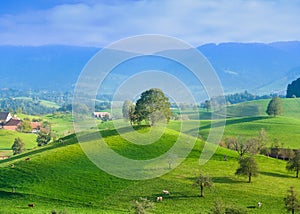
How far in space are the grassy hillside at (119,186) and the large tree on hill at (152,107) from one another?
839cm

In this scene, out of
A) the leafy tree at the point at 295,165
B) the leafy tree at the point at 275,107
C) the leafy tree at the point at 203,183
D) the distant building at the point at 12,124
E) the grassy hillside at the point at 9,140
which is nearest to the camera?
the leafy tree at the point at 203,183

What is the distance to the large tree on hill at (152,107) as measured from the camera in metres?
75.8

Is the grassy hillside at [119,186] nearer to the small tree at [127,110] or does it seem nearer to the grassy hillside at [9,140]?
the small tree at [127,110]

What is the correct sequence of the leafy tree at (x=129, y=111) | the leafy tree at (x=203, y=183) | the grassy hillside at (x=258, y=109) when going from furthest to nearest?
the grassy hillside at (x=258, y=109) → the leafy tree at (x=129, y=111) → the leafy tree at (x=203, y=183)

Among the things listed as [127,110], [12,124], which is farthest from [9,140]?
[127,110]

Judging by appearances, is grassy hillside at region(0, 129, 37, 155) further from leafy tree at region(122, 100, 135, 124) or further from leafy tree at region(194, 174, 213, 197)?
leafy tree at region(194, 174, 213, 197)

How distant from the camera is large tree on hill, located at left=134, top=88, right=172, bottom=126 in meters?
75.8

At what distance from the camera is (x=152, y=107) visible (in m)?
76.9

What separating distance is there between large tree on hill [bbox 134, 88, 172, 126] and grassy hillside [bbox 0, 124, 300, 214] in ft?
27.5

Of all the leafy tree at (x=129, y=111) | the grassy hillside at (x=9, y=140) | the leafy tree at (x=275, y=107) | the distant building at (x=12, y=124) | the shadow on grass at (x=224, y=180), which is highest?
the leafy tree at (x=275, y=107)

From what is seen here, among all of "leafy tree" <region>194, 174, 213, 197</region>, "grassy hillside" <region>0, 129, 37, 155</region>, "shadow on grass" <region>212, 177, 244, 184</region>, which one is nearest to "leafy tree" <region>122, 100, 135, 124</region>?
"shadow on grass" <region>212, 177, 244, 184</region>

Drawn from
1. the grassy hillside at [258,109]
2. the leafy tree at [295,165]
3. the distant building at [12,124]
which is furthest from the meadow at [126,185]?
the distant building at [12,124]

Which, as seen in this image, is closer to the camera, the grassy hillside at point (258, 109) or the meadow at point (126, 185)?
the meadow at point (126, 185)

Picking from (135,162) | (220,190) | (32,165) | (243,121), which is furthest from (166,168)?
(243,121)
